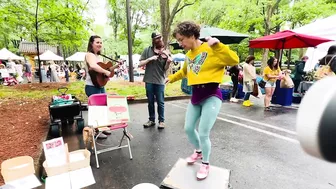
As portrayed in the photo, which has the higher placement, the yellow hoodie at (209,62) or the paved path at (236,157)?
the yellow hoodie at (209,62)

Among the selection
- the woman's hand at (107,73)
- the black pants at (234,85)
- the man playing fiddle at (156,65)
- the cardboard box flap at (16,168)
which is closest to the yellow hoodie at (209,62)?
the man playing fiddle at (156,65)

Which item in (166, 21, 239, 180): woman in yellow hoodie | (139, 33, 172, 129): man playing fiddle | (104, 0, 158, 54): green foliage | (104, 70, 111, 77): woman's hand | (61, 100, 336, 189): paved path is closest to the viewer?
(166, 21, 239, 180): woman in yellow hoodie

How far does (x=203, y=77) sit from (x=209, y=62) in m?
0.19

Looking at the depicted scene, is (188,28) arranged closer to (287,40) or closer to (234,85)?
(234,85)

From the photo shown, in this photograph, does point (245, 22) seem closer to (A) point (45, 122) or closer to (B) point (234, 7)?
(B) point (234, 7)

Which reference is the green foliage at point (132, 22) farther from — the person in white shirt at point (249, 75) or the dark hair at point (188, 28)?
the dark hair at point (188, 28)

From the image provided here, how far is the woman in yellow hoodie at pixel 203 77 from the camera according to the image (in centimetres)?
224

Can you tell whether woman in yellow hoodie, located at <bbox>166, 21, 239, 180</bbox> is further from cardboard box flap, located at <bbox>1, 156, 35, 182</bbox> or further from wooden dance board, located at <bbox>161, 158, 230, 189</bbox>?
cardboard box flap, located at <bbox>1, 156, 35, 182</bbox>

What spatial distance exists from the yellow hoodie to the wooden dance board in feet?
3.94

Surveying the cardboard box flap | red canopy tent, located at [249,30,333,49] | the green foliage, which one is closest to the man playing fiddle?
the cardboard box flap

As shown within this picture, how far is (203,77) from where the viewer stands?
7.59 feet

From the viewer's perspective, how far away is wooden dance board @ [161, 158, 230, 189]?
7.74 ft

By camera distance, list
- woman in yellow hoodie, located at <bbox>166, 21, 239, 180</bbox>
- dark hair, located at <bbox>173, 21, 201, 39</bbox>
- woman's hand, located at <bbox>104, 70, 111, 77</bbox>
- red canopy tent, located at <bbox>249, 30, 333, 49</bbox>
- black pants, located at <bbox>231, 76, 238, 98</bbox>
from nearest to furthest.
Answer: woman in yellow hoodie, located at <bbox>166, 21, 239, 180</bbox>, dark hair, located at <bbox>173, 21, 201, 39</bbox>, woman's hand, located at <bbox>104, 70, 111, 77</bbox>, red canopy tent, located at <bbox>249, 30, 333, 49</bbox>, black pants, located at <bbox>231, 76, 238, 98</bbox>

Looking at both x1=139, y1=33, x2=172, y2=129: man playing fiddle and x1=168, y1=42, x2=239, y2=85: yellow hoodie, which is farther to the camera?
x1=139, y1=33, x2=172, y2=129: man playing fiddle
